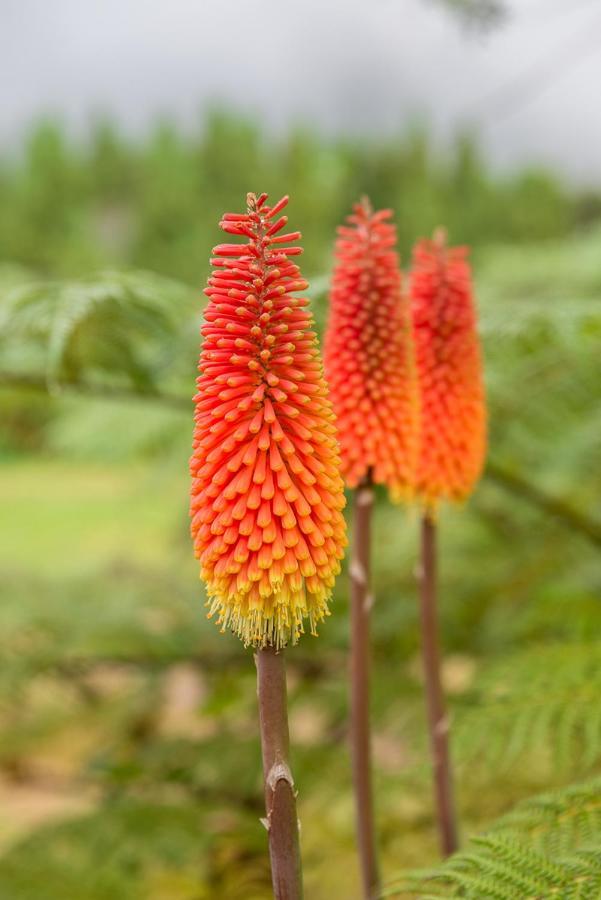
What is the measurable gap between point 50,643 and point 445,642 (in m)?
1.54

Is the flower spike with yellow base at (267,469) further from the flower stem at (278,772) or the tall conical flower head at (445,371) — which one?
the tall conical flower head at (445,371)

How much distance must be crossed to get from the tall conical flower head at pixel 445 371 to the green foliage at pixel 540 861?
0.58 meters

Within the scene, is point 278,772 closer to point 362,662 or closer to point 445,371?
point 362,662

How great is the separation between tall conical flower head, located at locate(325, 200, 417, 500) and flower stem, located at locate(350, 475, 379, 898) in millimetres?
93

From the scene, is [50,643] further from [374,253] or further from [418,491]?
[374,253]

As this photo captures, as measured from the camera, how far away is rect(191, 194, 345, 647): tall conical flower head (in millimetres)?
1080

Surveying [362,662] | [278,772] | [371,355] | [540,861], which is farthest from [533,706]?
[278,772]

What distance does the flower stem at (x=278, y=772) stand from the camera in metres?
1.11

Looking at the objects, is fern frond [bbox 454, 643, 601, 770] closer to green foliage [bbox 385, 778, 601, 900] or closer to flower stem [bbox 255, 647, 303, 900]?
green foliage [bbox 385, 778, 601, 900]

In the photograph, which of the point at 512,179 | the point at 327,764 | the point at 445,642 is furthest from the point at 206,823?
the point at 512,179

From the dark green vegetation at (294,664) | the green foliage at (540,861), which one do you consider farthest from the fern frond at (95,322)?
the green foliage at (540,861)

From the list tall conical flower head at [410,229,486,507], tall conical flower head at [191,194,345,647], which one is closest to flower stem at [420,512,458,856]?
tall conical flower head at [410,229,486,507]

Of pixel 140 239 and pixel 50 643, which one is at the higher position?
pixel 140 239

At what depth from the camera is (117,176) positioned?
1022 inches
